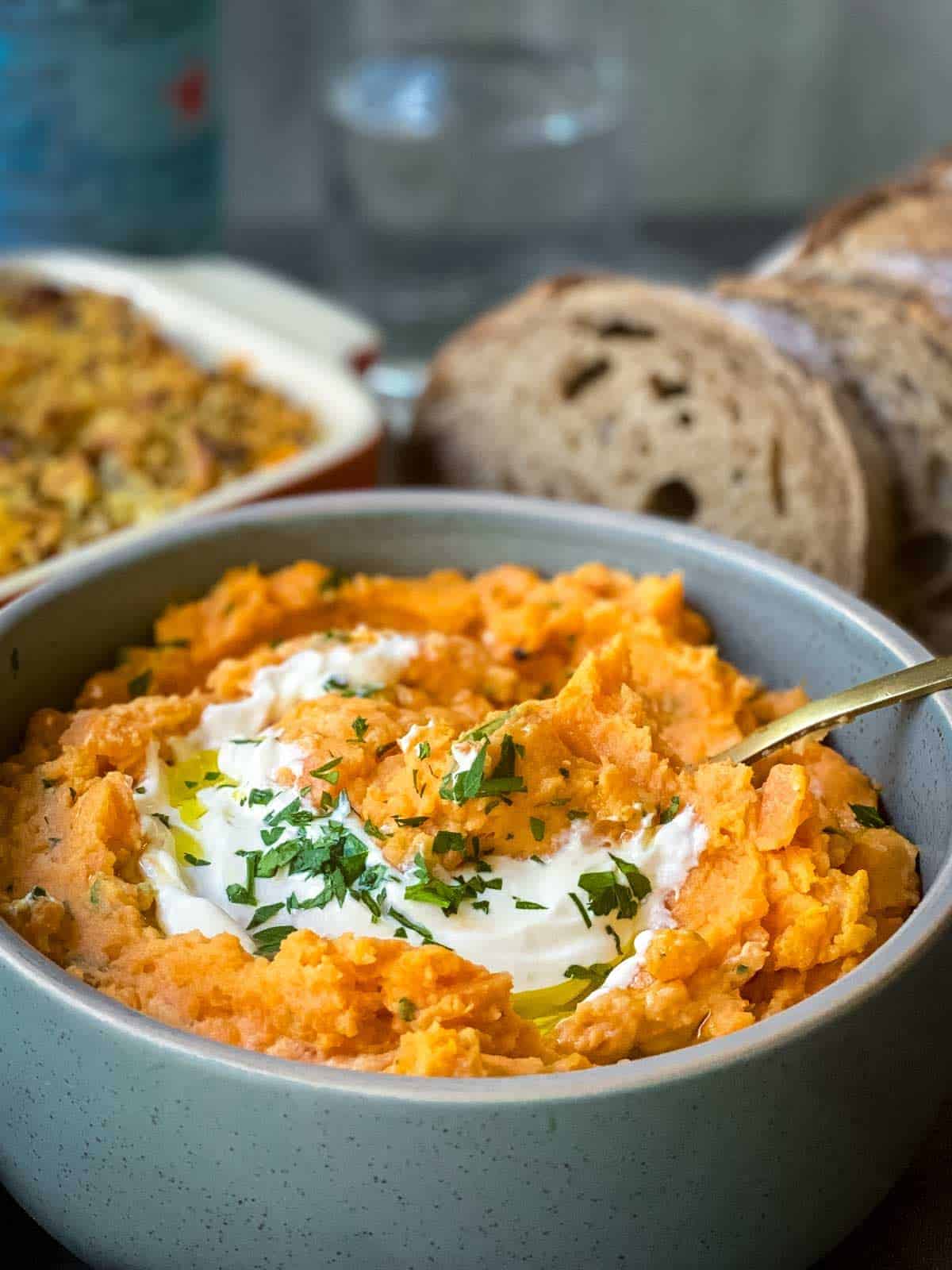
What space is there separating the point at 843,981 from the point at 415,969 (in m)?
0.36

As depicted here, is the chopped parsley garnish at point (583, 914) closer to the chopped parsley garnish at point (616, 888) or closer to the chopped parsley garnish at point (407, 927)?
the chopped parsley garnish at point (616, 888)

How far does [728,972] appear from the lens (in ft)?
4.72

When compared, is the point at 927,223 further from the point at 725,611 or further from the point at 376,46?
the point at 376,46

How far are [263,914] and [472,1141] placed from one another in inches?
15.2

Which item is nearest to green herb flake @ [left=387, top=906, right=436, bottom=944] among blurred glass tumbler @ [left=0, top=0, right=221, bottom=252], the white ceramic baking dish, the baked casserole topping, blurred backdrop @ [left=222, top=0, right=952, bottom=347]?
the white ceramic baking dish

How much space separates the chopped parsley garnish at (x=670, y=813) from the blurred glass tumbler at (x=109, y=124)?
8.41ft

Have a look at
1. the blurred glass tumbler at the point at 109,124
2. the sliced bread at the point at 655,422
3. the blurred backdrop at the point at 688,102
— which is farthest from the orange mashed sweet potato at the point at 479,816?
the blurred backdrop at the point at 688,102

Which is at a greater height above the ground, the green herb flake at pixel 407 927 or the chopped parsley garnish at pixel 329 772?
the chopped parsley garnish at pixel 329 772

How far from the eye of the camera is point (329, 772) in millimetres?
1591

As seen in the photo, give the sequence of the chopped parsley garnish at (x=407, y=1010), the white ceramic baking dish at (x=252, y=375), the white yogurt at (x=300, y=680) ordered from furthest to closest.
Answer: the white ceramic baking dish at (x=252, y=375)
the white yogurt at (x=300, y=680)
the chopped parsley garnish at (x=407, y=1010)

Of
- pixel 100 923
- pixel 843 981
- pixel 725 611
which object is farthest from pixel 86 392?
pixel 843 981

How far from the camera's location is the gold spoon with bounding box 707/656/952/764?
1.62m

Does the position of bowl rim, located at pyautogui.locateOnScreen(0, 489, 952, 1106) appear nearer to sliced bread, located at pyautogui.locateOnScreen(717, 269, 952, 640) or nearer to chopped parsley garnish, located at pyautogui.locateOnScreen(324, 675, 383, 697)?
chopped parsley garnish, located at pyautogui.locateOnScreen(324, 675, 383, 697)

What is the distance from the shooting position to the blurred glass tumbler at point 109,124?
3.40m
